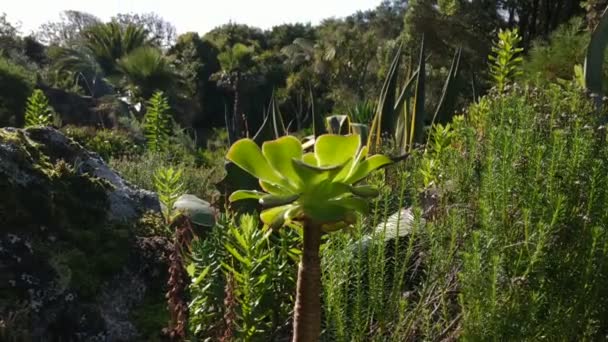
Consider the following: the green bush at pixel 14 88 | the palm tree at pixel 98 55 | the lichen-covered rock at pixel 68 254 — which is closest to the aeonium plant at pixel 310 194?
the lichen-covered rock at pixel 68 254

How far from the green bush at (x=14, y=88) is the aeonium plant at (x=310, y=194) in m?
16.9

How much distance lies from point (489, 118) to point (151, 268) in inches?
53.0

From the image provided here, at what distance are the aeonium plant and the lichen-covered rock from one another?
0.69 meters

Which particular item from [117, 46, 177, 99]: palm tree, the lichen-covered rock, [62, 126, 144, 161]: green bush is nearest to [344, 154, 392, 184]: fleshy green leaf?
the lichen-covered rock

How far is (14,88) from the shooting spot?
59.2 feet

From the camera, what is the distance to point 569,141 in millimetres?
1932

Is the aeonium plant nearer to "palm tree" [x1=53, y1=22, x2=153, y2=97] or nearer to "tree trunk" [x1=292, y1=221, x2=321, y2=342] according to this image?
"tree trunk" [x1=292, y1=221, x2=321, y2=342]

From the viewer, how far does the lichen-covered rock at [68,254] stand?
1651mm

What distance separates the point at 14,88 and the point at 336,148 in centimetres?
1873

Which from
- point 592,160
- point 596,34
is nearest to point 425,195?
point 592,160

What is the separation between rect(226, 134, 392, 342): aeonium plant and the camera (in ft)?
3.90

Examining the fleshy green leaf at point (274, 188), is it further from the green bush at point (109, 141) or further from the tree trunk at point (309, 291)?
the green bush at point (109, 141)

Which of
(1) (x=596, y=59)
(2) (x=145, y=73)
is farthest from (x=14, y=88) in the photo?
(1) (x=596, y=59)

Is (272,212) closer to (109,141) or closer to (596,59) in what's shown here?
(596,59)
